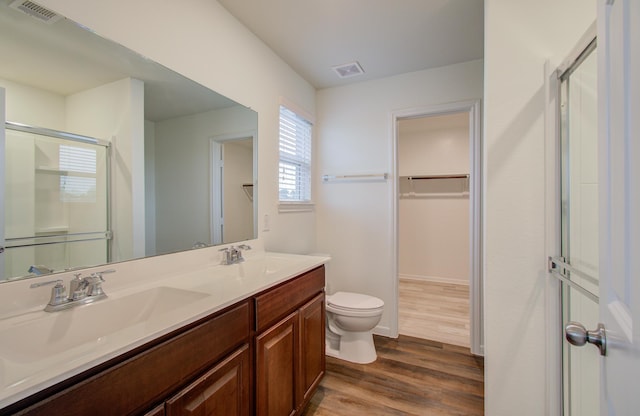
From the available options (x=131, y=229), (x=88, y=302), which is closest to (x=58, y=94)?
(x=131, y=229)

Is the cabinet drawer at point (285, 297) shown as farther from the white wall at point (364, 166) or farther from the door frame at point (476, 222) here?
the door frame at point (476, 222)

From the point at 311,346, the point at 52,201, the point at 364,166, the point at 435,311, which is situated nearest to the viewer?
the point at 52,201

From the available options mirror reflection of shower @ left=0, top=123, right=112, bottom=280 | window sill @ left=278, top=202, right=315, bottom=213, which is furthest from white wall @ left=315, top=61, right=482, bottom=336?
mirror reflection of shower @ left=0, top=123, right=112, bottom=280

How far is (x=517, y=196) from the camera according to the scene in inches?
54.9

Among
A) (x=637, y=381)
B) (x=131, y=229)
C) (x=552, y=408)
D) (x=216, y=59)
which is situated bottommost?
(x=552, y=408)

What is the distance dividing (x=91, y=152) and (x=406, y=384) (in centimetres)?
229

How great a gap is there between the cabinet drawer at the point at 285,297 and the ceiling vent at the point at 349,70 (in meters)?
1.82

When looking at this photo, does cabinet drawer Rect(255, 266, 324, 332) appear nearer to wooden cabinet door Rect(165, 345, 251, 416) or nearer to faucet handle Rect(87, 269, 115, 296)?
wooden cabinet door Rect(165, 345, 251, 416)

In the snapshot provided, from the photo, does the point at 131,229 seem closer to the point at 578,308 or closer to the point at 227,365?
the point at 227,365

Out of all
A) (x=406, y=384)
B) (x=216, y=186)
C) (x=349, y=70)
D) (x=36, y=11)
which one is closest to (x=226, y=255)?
(x=216, y=186)

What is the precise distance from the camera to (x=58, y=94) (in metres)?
1.03

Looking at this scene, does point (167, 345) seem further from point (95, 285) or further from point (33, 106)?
point (33, 106)

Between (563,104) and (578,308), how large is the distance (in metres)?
0.91

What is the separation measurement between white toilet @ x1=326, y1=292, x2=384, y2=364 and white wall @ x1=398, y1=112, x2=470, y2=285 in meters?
2.05
